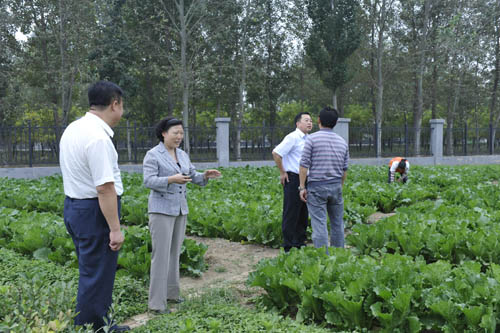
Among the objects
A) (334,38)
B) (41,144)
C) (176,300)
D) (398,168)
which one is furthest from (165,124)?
(334,38)

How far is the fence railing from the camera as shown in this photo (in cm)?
1853

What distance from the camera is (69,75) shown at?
25266 mm

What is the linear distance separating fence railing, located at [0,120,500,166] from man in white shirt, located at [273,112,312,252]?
1400 cm

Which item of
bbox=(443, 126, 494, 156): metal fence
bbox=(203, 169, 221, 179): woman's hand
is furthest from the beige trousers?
bbox=(443, 126, 494, 156): metal fence

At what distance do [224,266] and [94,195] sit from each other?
3.42 meters

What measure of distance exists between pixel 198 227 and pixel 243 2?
26.8m

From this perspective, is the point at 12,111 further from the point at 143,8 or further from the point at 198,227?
the point at 198,227

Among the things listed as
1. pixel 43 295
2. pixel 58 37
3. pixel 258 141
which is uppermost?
pixel 58 37

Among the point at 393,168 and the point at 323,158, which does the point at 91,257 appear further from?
the point at 393,168

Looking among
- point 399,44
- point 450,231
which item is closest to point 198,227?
point 450,231

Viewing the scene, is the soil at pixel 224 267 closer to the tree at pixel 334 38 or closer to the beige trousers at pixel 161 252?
the beige trousers at pixel 161 252

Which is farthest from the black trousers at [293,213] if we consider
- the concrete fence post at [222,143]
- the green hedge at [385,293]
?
the concrete fence post at [222,143]

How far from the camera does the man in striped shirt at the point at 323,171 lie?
532cm

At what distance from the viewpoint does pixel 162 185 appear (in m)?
4.29
